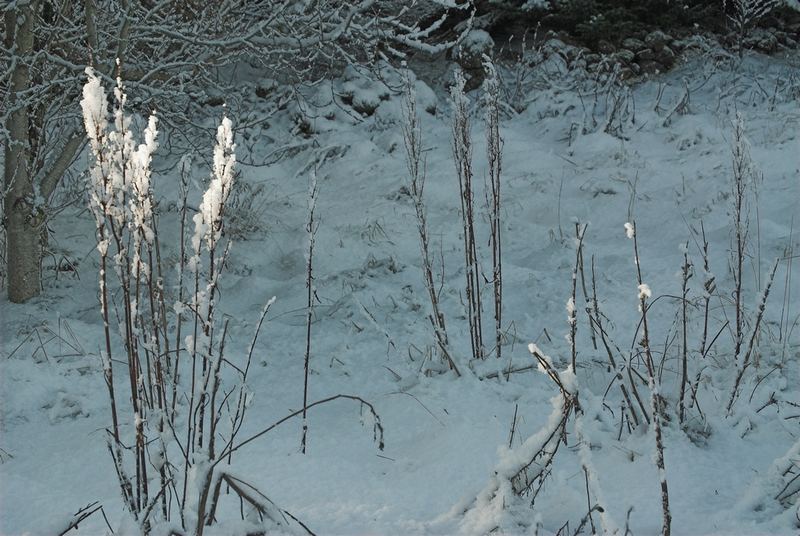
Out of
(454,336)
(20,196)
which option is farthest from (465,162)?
(20,196)

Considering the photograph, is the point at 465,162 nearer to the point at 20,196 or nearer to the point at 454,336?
the point at 454,336

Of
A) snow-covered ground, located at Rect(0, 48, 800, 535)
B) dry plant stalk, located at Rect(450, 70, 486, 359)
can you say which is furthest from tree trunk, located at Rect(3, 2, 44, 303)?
dry plant stalk, located at Rect(450, 70, 486, 359)

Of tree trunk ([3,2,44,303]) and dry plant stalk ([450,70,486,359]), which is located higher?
tree trunk ([3,2,44,303])

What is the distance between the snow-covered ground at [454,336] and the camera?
5.62 feet

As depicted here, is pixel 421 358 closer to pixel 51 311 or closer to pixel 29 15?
pixel 51 311

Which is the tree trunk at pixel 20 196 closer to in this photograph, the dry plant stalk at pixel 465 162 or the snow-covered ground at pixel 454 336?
the snow-covered ground at pixel 454 336

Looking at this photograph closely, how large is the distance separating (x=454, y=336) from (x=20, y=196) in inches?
92.3

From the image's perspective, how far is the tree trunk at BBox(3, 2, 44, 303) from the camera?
3.57 metres

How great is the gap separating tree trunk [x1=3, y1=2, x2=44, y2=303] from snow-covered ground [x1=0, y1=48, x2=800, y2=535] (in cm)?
16

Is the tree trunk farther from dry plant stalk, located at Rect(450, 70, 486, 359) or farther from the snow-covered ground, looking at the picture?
dry plant stalk, located at Rect(450, 70, 486, 359)

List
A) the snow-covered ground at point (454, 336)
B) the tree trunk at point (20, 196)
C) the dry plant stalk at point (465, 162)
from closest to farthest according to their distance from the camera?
the snow-covered ground at point (454, 336)
the dry plant stalk at point (465, 162)
the tree trunk at point (20, 196)

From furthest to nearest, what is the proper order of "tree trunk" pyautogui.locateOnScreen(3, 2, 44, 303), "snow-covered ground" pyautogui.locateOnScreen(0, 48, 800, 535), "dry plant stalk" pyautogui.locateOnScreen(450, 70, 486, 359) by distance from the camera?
"tree trunk" pyautogui.locateOnScreen(3, 2, 44, 303) → "dry plant stalk" pyautogui.locateOnScreen(450, 70, 486, 359) → "snow-covered ground" pyautogui.locateOnScreen(0, 48, 800, 535)

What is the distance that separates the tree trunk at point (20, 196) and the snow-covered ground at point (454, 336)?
0.16 meters

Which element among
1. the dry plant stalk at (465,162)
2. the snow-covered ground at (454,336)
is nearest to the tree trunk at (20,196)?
the snow-covered ground at (454,336)
